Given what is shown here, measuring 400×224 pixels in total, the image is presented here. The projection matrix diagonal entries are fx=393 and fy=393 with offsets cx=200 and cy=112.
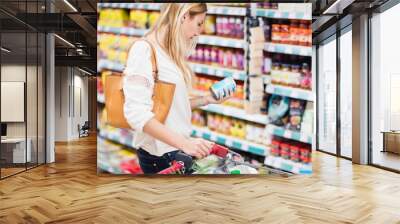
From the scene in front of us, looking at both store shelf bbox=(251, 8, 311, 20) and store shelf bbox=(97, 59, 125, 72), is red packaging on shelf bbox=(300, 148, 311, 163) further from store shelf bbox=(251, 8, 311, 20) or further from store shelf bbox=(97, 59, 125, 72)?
store shelf bbox=(97, 59, 125, 72)

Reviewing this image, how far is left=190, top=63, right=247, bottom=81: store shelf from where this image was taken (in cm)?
550

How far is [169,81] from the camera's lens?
Answer: 5371 millimetres

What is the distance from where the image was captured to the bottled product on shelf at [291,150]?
18.2 ft

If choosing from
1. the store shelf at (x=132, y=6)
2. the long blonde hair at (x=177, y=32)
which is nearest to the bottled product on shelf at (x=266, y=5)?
the long blonde hair at (x=177, y=32)

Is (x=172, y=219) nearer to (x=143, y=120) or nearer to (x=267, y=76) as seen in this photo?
(x=143, y=120)

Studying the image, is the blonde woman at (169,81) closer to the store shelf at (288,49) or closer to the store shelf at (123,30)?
the store shelf at (123,30)

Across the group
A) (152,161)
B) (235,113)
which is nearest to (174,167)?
(152,161)

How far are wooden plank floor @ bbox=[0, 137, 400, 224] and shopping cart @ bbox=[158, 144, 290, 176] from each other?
12cm

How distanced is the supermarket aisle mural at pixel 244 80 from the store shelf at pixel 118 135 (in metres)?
0.01

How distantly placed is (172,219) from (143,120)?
2.11m

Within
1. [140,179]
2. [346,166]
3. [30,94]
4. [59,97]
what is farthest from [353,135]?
[59,97]

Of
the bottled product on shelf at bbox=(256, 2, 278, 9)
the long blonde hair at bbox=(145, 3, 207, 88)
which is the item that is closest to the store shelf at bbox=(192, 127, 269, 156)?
the long blonde hair at bbox=(145, 3, 207, 88)

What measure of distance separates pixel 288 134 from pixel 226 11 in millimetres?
1941

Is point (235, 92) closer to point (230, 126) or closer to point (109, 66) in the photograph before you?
point (230, 126)
